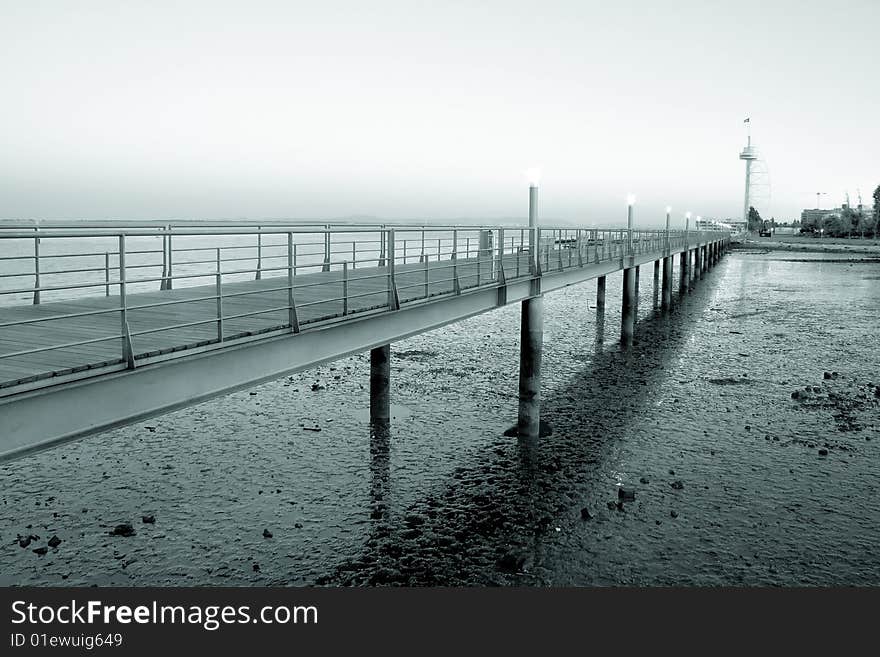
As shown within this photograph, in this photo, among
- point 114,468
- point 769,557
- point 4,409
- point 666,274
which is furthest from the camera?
point 666,274

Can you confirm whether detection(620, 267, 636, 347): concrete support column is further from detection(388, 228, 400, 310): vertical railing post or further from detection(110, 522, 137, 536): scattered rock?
detection(110, 522, 137, 536): scattered rock

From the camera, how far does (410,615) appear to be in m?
9.32

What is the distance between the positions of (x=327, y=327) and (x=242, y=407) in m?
10.4

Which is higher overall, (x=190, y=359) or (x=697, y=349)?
(x=190, y=359)

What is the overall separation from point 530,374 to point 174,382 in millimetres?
10399

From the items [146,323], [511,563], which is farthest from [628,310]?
[146,323]

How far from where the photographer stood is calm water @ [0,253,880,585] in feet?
35.6

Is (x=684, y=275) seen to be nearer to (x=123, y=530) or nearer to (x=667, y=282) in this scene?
(x=667, y=282)

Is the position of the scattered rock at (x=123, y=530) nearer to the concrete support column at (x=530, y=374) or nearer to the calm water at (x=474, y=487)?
the calm water at (x=474, y=487)

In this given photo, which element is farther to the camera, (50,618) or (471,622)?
(471,622)

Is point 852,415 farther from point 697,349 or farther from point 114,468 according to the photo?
point 114,468

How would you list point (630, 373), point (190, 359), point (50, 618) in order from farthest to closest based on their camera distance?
point (630, 373) → point (50, 618) → point (190, 359)

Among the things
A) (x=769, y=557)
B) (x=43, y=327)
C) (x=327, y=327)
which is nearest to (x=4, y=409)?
(x=43, y=327)

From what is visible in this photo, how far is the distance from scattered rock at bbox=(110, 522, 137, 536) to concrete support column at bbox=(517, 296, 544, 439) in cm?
829
